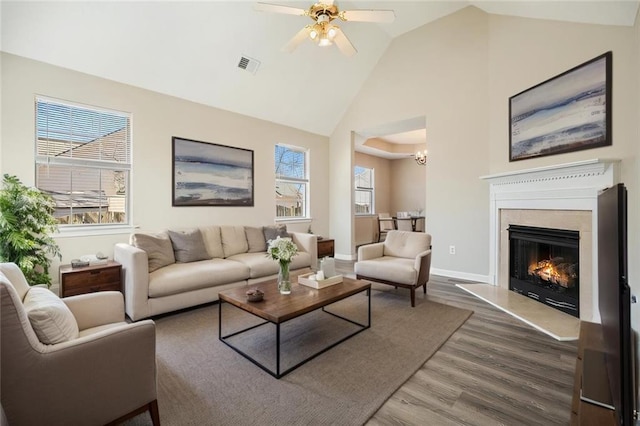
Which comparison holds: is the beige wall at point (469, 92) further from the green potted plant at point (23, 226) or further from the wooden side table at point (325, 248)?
the green potted plant at point (23, 226)

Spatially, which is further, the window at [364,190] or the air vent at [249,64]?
the window at [364,190]

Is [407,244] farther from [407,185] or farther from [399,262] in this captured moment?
[407,185]

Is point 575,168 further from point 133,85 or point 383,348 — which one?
point 133,85

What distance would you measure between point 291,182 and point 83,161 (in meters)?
3.31

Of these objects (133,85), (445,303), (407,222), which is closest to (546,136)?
(445,303)

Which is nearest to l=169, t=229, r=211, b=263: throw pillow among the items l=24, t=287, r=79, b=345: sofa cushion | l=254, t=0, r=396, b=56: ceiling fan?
l=24, t=287, r=79, b=345: sofa cushion

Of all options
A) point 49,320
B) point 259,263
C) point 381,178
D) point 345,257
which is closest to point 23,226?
point 49,320

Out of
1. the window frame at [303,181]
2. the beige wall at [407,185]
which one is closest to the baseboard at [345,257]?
the window frame at [303,181]

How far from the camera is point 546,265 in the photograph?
3.40m

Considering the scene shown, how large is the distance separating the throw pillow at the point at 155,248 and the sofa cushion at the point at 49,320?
1647 mm

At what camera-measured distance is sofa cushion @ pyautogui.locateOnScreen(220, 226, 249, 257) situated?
13.7ft

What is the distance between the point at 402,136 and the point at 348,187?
8.90 ft

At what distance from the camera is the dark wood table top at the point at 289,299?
2070 mm

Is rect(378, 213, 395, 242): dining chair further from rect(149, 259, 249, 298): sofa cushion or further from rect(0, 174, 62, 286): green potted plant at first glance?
rect(0, 174, 62, 286): green potted plant
